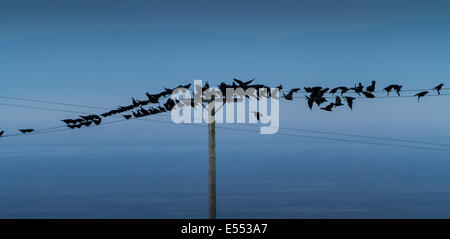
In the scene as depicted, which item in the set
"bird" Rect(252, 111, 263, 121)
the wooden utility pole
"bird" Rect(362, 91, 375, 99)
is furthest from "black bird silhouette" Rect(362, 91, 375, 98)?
the wooden utility pole

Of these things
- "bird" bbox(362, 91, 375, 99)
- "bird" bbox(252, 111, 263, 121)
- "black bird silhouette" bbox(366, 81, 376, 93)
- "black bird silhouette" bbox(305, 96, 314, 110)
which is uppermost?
"black bird silhouette" bbox(366, 81, 376, 93)

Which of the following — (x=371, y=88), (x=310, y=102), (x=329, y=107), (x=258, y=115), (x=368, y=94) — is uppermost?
(x=371, y=88)

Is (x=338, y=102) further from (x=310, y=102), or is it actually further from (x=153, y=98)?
(x=153, y=98)

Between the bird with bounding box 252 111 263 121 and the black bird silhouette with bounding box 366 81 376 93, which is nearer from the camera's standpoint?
the bird with bounding box 252 111 263 121

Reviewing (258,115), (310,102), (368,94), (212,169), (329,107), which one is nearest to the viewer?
(258,115)

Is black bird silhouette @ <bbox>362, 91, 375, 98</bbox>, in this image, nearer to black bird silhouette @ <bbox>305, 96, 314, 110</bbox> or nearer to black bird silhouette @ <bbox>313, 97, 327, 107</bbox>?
black bird silhouette @ <bbox>313, 97, 327, 107</bbox>

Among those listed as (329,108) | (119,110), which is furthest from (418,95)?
(119,110)

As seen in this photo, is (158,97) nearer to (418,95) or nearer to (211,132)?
(211,132)

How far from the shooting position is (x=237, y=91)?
20.3 metres

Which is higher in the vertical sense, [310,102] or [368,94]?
[368,94]

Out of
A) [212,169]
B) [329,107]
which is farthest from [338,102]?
A: [212,169]

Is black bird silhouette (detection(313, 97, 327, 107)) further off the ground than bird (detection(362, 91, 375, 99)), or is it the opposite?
bird (detection(362, 91, 375, 99))
